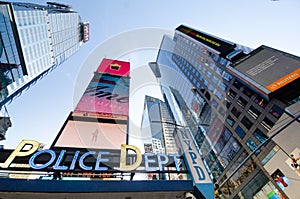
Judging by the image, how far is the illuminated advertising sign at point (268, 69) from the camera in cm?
2398

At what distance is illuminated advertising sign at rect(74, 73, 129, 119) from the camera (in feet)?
83.2

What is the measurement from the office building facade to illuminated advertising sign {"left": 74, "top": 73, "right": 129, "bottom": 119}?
13713mm

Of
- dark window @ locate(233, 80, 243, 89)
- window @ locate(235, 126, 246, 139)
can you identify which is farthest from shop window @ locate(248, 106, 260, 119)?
dark window @ locate(233, 80, 243, 89)

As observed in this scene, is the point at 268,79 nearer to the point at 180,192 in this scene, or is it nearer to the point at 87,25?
the point at 180,192

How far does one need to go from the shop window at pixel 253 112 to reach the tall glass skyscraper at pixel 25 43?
174 ft

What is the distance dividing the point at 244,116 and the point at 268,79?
28.8 ft

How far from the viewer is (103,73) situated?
124 feet

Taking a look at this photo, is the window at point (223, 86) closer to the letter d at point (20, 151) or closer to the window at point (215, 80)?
the window at point (215, 80)

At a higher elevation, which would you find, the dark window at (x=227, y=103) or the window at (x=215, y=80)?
the window at (x=215, y=80)

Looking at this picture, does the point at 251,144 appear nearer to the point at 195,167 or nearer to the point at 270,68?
the point at 270,68

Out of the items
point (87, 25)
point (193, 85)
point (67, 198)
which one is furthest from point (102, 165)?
point (87, 25)

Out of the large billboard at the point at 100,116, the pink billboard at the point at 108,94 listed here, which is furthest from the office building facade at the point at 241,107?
the pink billboard at the point at 108,94

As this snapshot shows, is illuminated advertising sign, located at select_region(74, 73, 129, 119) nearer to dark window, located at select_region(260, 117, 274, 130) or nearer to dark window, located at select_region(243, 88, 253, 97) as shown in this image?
dark window, located at select_region(260, 117, 274, 130)

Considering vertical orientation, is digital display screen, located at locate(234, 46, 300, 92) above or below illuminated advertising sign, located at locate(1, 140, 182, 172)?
above
